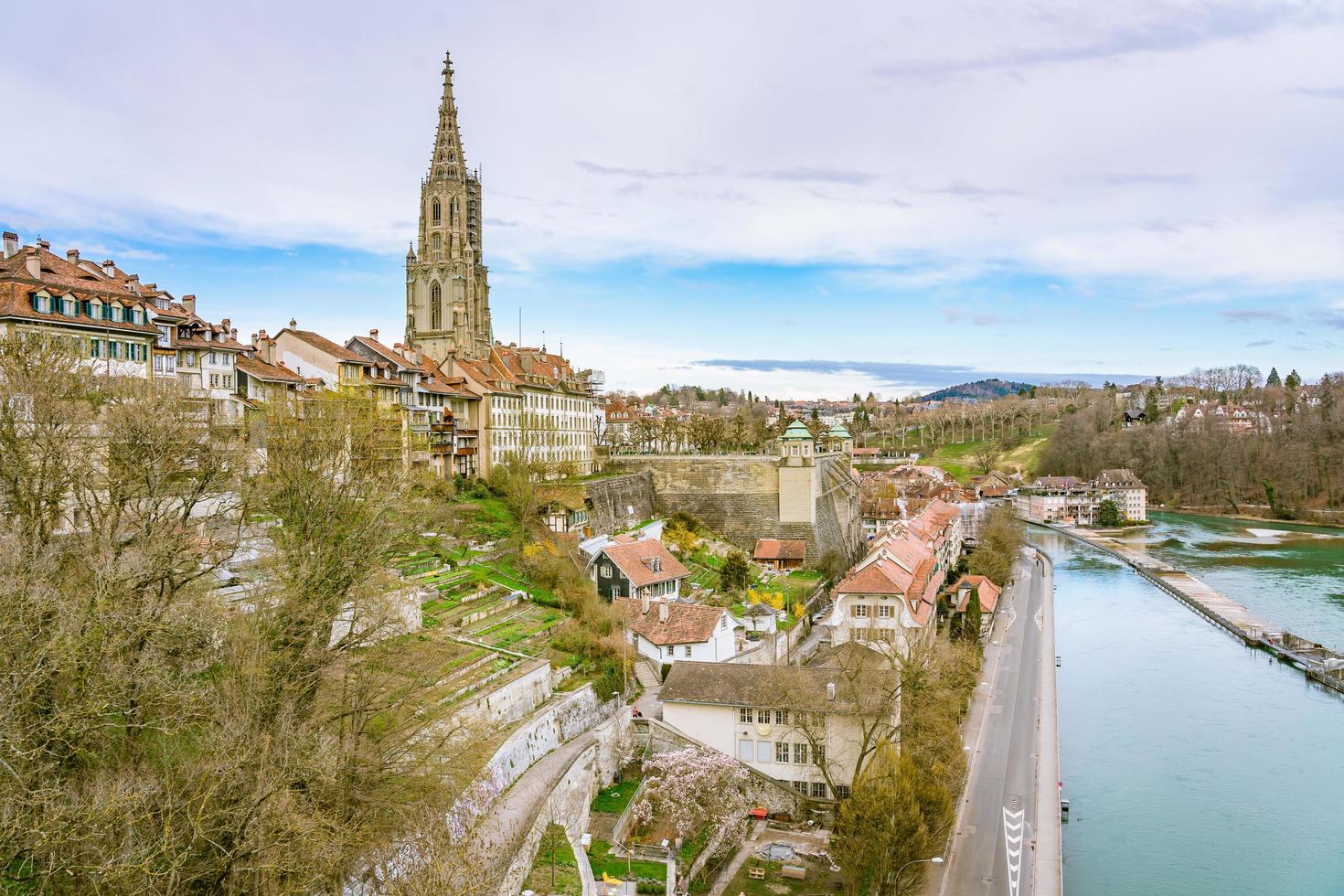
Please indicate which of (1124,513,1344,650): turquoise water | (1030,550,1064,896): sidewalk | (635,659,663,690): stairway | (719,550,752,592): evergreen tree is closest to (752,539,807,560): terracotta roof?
(719,550,752,592): evergreen tree

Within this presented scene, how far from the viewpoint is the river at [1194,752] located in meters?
20.6

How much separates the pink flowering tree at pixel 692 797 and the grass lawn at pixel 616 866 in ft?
4.18

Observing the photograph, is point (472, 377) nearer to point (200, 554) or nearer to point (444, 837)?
point (200, 554)

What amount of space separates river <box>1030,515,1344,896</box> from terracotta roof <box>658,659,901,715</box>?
18.1 feet

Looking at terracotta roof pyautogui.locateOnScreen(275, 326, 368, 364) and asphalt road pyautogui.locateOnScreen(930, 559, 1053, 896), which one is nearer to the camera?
asphalt road pyautogui.locateOnScreen(930, 559, 1053, 896)

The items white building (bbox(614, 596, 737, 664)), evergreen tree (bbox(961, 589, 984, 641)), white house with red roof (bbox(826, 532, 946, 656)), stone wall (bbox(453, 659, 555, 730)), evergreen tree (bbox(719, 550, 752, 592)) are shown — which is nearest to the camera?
stone wall (bbox(453, 659, 555, 730))

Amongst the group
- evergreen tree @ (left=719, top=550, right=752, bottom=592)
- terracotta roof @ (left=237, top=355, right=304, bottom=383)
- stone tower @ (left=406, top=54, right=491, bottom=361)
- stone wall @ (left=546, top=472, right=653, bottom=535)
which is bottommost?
evergreen tree @ (left=719, top=550, right=752, bottom=592)

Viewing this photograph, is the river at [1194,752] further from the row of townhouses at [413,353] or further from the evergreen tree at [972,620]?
the row of townhouses at [413,353]

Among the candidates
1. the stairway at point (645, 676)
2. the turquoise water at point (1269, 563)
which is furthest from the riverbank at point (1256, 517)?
the stairway at point (645, 676)

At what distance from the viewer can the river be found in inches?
812

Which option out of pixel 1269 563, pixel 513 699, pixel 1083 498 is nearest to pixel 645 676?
pixel 513 699

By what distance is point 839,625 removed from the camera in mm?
30172

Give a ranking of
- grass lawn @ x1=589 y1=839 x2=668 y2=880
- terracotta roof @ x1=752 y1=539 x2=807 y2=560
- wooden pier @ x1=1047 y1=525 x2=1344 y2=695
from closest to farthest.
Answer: grass lawn @ x1=589 y1=839 x2=668 y2=880 → wooden pier @ x1=1047 y1=525 x2=1344 y2=695 → terracotta roof @ x1=752 y1=539 x2=807 y2=560

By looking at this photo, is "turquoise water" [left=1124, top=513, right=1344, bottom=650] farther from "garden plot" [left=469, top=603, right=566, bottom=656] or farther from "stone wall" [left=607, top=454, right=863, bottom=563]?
"garden plot" [left=469, top=603, right=566, bottom=656]
